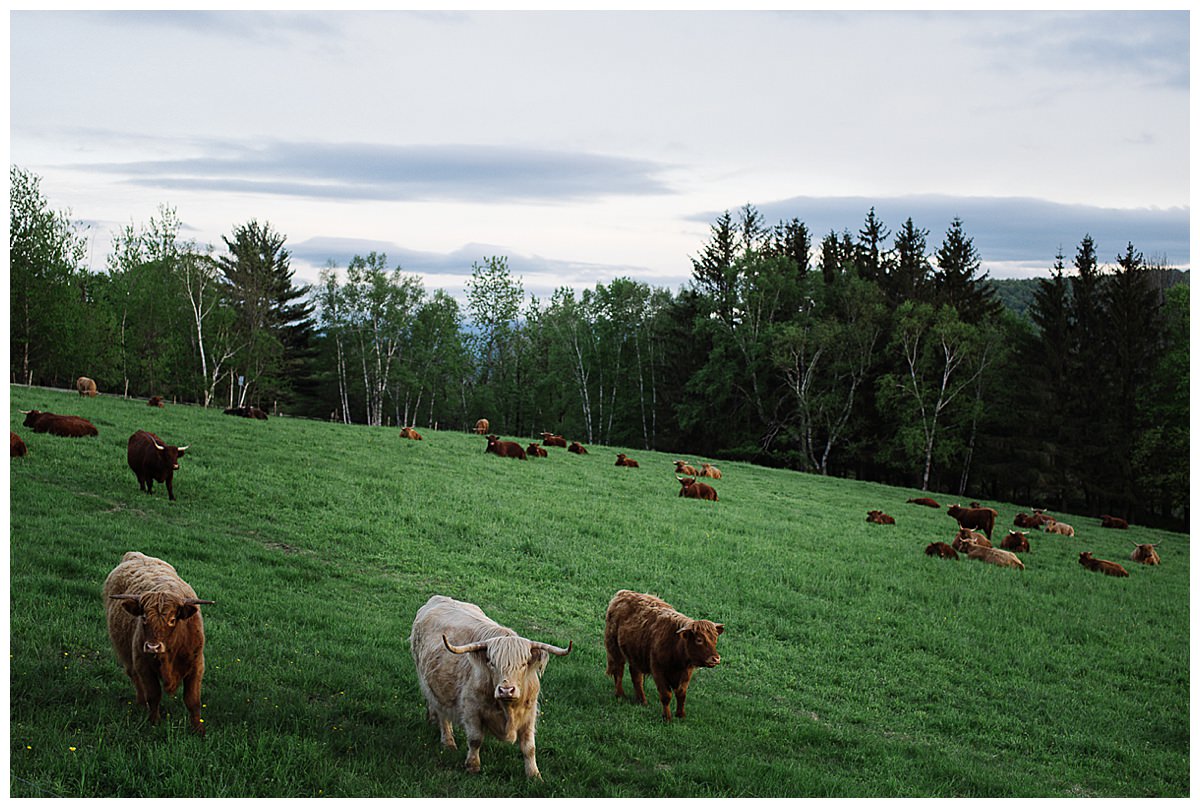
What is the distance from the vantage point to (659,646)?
8.99 metres

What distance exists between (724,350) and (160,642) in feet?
174

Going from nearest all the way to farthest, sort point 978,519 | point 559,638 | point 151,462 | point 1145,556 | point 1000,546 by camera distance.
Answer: point 559,638 → point 151,462 → point 1000,546 → point 1145,556 → point 978,519

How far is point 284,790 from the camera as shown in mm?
6047

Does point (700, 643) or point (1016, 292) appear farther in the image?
point (1016, 292)

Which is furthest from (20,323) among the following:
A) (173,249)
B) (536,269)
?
(536,269)

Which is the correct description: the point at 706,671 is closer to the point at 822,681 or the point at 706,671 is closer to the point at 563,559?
the point at 822,681

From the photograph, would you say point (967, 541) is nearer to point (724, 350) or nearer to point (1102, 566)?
point (1102, 566)

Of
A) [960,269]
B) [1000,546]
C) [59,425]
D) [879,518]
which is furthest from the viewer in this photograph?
[960,269]

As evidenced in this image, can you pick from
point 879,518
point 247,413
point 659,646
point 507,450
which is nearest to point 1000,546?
point 879,518

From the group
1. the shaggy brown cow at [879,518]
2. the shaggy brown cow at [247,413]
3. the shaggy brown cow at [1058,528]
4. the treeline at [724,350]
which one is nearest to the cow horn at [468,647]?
the shaggy brown cow at [879,518]

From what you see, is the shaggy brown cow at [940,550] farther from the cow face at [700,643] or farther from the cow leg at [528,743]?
the cow leg at [528,743]

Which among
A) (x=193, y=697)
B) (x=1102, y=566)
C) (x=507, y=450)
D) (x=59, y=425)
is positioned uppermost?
(x=59, y=425)

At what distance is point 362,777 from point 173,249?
5404cm

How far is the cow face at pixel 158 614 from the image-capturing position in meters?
6.64
